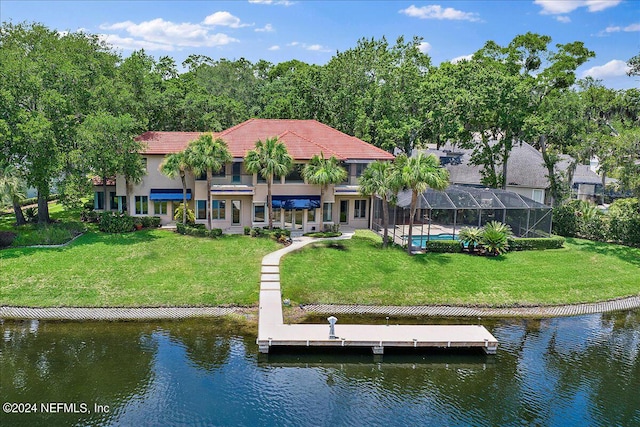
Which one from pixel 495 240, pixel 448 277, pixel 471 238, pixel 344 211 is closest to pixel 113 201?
pixel 344 211

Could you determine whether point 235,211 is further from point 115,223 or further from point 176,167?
point 115,223

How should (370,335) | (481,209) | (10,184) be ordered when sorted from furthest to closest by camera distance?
(481,209) → (10,184) → (370,335)

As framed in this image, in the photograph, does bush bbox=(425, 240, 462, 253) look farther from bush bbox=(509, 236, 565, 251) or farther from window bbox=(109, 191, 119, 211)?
window bbox=(109, 191, 119, 211)

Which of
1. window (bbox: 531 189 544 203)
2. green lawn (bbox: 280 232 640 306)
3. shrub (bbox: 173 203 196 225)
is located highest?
window (bbox: 531 189 544 203)

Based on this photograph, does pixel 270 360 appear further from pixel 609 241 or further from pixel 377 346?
pixel 609 241

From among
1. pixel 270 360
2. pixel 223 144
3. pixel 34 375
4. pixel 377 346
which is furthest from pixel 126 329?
pixel 223 144

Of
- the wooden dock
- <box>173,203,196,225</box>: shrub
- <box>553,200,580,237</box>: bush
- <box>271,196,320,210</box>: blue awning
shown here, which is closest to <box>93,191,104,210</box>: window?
<box>173,203,196,225</box>: shrub
